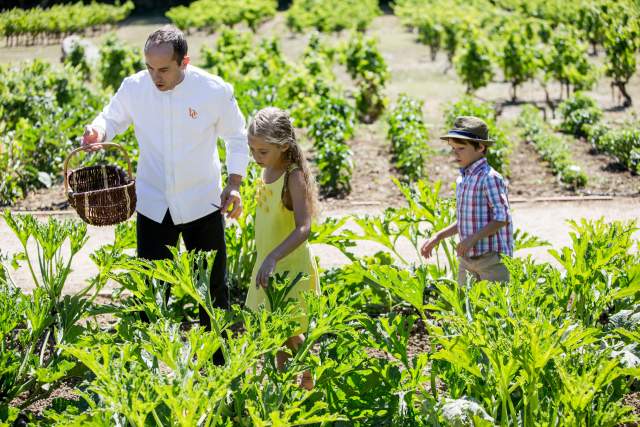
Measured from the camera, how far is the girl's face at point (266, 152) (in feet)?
12.8

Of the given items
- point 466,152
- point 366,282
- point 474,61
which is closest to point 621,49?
point 474,61

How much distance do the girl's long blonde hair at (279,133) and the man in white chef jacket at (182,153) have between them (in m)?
0.38

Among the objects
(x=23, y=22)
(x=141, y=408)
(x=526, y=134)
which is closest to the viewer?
(x=141, y=408)

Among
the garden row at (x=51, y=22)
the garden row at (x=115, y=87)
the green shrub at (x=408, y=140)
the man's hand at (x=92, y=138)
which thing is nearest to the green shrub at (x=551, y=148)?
the green shrub at (x=408, y=140)

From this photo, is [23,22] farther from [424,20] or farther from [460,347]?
[460,347]

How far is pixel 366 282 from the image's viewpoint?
5.22 metres

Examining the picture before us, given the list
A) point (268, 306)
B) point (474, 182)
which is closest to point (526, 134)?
point (474, 182)

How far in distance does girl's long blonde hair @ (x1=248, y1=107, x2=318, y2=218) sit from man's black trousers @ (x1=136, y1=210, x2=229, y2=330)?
0.62 m

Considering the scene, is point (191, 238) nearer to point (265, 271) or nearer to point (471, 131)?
point (265, 271)

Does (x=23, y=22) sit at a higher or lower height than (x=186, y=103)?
lower

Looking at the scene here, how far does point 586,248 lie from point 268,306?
4.89 ft

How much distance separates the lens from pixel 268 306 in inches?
159

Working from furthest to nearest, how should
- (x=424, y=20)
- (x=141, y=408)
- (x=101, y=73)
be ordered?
(x=424, y=20) → (x=101, y=73) → (x=141, y=408)

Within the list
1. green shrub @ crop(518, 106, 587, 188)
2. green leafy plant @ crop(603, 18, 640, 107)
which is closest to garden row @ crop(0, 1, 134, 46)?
green leafy plant @ crop(603, 18, 640, 107)
